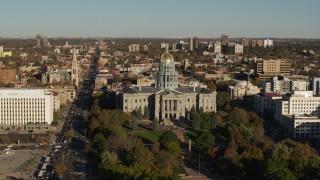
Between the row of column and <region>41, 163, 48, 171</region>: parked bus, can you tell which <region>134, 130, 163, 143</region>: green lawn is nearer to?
the row of column

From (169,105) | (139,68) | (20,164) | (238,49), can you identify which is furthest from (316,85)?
(238,49)

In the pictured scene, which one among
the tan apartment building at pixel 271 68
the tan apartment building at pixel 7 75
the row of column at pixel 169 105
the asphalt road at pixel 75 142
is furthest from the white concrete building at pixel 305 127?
the tan apartment building at pixel 7 75

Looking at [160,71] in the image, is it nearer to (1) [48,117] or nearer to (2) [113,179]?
(1) [48,117]

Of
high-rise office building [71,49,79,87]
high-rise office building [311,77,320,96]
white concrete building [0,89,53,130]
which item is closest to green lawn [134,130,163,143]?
white concrete building [0,89,53,130]

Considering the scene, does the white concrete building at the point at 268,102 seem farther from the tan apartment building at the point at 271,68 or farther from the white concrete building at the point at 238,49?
the white concrete building at the point at 238,49

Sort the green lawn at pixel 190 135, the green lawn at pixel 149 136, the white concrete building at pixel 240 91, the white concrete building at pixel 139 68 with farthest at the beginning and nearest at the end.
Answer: the white concrete building at pixel 139 68, the white concrete building at pixel 240 91, the green lawn at pixel 190 135, the green lawn at pixel 149 136

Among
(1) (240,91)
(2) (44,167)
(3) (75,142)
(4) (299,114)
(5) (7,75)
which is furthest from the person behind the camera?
(5) (7,75)

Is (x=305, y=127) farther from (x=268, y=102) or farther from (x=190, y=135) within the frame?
(x=268, y=102)

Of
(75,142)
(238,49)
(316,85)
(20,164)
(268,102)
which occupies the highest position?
(238,49)

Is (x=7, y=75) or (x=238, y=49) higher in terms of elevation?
(x=238, y=49)
